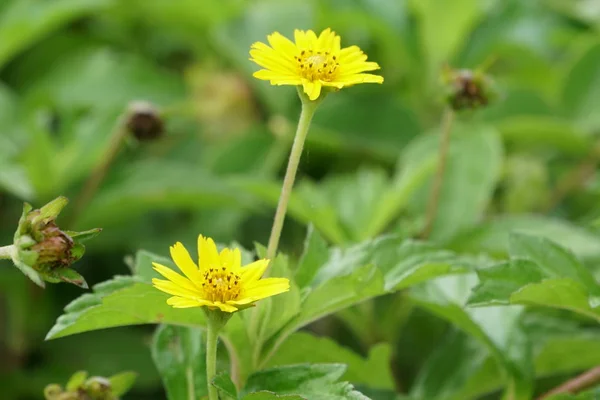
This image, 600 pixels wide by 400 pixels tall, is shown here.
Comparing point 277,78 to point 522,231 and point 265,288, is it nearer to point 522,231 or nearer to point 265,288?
point 265,288

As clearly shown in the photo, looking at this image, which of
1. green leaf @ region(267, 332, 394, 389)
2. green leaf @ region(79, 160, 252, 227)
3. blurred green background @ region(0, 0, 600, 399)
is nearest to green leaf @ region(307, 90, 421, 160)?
blurred green background @ region(0, 0, 600, 399)

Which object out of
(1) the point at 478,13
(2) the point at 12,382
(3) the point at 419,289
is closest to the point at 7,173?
(2) the point at 12,382

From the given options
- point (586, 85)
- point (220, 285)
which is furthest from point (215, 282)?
point (586, 85)

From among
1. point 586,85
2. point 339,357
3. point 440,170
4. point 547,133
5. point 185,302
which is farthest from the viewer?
point 586,85

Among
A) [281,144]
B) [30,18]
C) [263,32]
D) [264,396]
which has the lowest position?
[264,396]

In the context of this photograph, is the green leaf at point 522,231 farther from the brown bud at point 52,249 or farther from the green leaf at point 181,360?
the brown bud at point 52,249

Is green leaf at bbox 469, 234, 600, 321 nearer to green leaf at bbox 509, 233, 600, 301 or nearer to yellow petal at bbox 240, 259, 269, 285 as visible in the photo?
green leaf at bbox 509, 233, 600, 301

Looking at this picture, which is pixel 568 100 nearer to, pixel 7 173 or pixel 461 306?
pixel 461 306

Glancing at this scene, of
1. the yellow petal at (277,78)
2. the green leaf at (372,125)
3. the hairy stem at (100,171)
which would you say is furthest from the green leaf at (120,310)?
the green leaf at (372,125)
